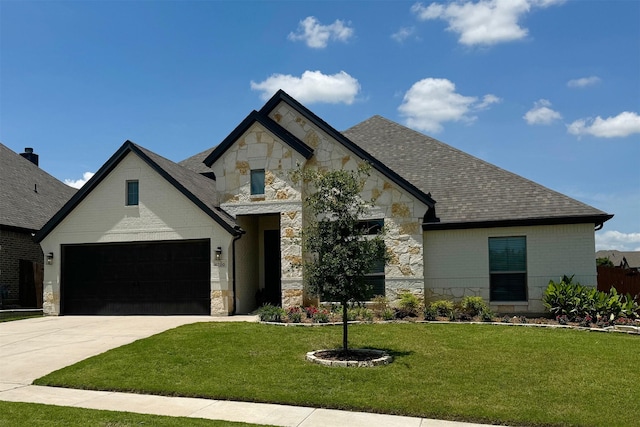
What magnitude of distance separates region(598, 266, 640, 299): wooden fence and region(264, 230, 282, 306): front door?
12.4 m

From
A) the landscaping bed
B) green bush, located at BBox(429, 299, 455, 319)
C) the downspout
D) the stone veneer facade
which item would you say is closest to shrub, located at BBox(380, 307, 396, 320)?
the landscaping bed

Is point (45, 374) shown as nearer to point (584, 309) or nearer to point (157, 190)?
point (157, 190)

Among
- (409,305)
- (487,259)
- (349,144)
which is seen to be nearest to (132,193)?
(349,144)

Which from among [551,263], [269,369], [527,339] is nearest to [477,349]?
[527,339]

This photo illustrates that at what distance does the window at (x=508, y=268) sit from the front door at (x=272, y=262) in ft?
26.2

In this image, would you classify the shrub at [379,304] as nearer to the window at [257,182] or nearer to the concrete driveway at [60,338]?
the concrete driveway at [60,338]

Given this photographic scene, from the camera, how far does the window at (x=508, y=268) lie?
1725 centimetres

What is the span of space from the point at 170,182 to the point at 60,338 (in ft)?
21.5

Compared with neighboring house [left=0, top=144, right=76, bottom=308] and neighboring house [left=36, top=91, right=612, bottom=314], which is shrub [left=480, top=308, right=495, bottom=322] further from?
neighboring house [left=0, top=144, right=76, bottom=308]

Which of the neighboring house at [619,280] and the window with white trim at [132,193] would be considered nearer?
the window with white trim at [132,193]

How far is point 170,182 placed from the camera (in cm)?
1873

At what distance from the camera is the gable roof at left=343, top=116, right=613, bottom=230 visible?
1698 centimetres

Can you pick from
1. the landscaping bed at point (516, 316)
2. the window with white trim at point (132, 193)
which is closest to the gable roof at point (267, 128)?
the window with white trim at point (132, 193)

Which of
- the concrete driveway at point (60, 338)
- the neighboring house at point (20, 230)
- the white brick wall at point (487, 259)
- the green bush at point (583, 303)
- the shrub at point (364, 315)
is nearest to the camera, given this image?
the concrete driveway at point (60, 338)
